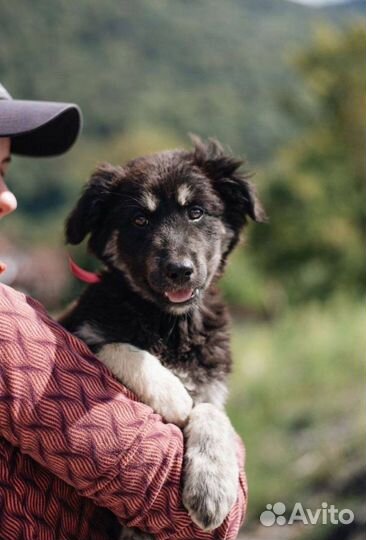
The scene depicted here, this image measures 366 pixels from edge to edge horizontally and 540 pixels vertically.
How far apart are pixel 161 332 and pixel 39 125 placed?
91cm

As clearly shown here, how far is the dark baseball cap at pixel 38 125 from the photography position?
2227 mm

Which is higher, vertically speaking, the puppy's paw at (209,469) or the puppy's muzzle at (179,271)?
the puppy's muzzle at (179,271)

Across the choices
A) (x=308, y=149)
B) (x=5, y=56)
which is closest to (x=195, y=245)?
(x=308, y=149)

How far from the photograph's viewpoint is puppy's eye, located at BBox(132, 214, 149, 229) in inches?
116

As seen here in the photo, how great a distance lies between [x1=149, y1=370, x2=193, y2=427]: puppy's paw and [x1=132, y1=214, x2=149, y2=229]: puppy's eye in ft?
2.26

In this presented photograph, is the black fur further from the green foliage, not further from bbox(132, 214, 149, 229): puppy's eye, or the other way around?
the green foliage

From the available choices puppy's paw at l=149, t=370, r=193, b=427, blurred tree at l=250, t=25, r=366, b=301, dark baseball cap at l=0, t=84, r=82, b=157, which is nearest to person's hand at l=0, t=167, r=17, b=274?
dark baseball cap at l=0, t=84, r=82, b=157

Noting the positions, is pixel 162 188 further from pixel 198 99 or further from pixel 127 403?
pixel 198 99

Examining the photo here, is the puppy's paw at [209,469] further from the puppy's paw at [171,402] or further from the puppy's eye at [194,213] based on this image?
the puppy's eye at [194,213]

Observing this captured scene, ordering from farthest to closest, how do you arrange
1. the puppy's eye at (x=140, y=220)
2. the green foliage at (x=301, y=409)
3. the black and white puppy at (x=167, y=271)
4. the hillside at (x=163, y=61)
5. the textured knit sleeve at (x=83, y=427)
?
1. the hillside at (x=163, y=61)
2. the green foliage at (x=301, y=409)
3. the puppy's eye at (x=140, y=220)
4. the black and white puppy at (x=167, y=271)
5. the textured knit sleeve at (x=83, y=427)

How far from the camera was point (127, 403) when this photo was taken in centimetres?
212

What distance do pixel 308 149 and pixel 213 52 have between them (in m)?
40.1

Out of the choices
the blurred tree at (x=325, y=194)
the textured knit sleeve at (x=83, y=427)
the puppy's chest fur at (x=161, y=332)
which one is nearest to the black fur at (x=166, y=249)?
the puppy's chest fur at (x=161, y=332)

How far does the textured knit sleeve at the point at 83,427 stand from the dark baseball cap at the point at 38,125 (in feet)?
1.60
